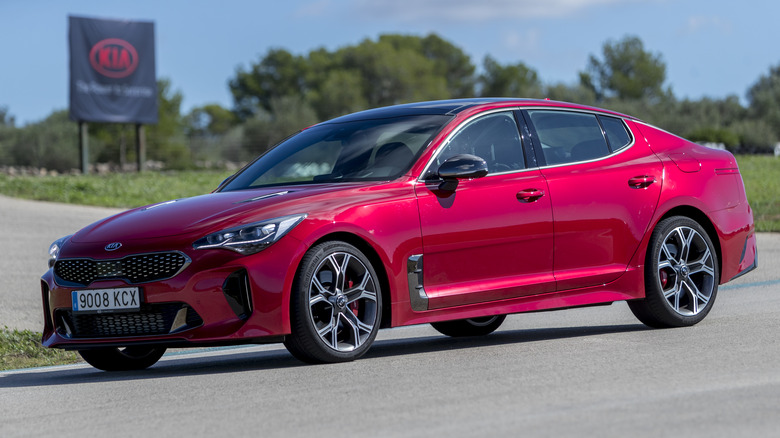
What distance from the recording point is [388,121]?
791 cm

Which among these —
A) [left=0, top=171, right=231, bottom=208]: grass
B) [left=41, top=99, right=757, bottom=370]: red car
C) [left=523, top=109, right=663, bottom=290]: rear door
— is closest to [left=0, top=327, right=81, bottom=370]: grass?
[left=41, top=99, right=757, bottom=370]: red car

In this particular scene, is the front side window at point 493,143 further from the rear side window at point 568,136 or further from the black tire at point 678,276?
the black tire at point 678,276

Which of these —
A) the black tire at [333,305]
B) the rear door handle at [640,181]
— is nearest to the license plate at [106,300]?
the black tire at [333,305]

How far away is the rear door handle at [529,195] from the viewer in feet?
24.8

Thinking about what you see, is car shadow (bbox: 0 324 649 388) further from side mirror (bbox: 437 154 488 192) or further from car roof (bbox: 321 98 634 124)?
car roof (bbox: 321 98 634 124)

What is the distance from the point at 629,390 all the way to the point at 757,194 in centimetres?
1870

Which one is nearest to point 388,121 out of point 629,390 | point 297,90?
point 629,390

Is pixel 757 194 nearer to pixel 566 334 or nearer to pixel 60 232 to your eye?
pixel 60 232

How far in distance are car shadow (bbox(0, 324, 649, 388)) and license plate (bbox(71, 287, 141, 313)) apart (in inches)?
18.4

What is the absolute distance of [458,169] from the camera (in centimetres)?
718

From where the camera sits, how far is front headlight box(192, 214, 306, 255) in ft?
21.4

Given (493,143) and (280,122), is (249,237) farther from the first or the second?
(280,122)

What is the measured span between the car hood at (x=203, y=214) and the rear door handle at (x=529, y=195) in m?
1.15

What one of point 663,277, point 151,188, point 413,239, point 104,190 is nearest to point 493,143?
point 413,239
